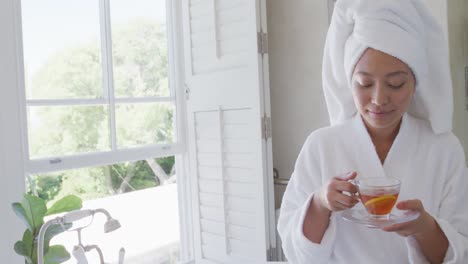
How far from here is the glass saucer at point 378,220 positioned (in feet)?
2.40

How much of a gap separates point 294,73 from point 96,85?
3.57ft

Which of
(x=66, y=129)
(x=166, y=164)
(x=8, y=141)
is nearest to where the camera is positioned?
(x=8, y=141)

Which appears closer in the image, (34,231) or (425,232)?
(425,232)

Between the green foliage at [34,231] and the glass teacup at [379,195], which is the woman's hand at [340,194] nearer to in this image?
the glass teacup at [379,195]

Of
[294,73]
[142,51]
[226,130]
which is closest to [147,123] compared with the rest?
[142,51]

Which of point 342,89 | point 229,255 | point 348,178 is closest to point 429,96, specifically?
point 342,89

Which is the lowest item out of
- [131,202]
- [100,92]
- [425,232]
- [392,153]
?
[131,202]

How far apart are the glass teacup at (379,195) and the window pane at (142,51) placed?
1.79m

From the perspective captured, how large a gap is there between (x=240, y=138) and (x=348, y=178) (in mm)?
1349

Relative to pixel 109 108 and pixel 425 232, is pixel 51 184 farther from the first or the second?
pixel 425 232

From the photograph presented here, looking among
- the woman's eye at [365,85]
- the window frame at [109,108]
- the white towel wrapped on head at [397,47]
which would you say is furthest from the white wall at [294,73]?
the woman's eye at [365,85]

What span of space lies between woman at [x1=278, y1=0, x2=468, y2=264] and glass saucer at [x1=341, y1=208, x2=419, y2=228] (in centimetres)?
1

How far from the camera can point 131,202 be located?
413 centimetres

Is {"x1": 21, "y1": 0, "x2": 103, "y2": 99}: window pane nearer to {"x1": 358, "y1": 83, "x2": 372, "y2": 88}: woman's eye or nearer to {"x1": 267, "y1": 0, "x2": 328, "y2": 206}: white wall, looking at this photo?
{"x1": 267, "y1": 0, "x2": 328, "y2": 206}: white wall
